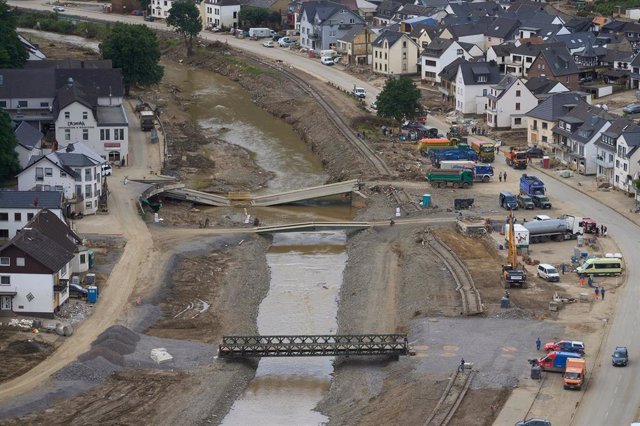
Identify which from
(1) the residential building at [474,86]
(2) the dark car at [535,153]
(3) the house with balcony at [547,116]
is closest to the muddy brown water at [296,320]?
(2) the dark car at [535,153]

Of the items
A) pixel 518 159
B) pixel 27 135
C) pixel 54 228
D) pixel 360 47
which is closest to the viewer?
pixel 54 228

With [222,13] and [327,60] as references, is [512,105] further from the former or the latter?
[222,13]

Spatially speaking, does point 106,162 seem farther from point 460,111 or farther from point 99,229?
point 460,111

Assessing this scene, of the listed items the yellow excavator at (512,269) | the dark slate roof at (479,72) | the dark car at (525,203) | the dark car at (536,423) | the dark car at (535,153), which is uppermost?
→ the dark slate roof at (479,72)

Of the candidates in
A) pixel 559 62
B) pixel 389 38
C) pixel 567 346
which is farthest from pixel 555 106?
pixel 567 346

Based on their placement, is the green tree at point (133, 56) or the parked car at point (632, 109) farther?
the green tree at point (133, 56)

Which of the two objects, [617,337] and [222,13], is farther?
[222,13]

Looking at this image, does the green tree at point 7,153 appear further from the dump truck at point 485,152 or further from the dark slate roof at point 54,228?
the dump truck at point 485,152

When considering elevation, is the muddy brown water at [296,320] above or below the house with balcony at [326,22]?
below
